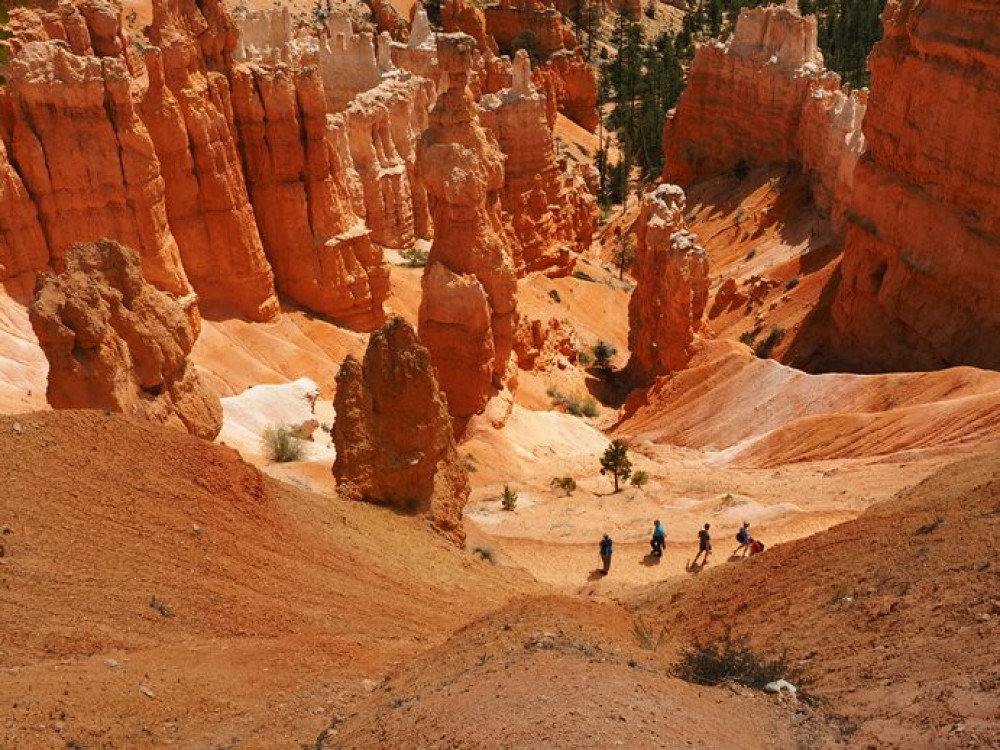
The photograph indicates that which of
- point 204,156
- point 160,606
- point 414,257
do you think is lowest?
point 414,257

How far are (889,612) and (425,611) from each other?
5.16 m

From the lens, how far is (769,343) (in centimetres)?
3400

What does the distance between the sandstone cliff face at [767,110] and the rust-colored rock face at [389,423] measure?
27560 mm

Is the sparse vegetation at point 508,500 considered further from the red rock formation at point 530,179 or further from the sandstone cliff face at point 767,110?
the sandstone cliff face at point 767,110

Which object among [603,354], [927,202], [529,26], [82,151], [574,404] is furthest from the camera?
[529,26]

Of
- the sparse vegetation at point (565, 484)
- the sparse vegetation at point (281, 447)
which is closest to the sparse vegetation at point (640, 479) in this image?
the sparse vegetation at point (565, 484)

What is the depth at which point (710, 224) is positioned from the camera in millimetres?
48500

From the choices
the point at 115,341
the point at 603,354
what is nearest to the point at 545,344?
the point at 603,354

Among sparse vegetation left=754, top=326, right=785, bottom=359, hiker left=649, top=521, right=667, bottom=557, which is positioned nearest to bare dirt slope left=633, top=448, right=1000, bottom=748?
hiker left=649, top=521, right=667, bottom=557

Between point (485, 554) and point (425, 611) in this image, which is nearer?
point (425, 611)

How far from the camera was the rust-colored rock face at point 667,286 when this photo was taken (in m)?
31.6

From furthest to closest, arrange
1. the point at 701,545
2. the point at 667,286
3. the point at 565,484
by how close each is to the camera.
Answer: the point at 667,286 → the point at 565,484 → the point at 701,545

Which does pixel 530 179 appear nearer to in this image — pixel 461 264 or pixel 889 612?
pixel 461 264

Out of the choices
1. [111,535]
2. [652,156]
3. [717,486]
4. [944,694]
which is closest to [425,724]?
[944,694]
